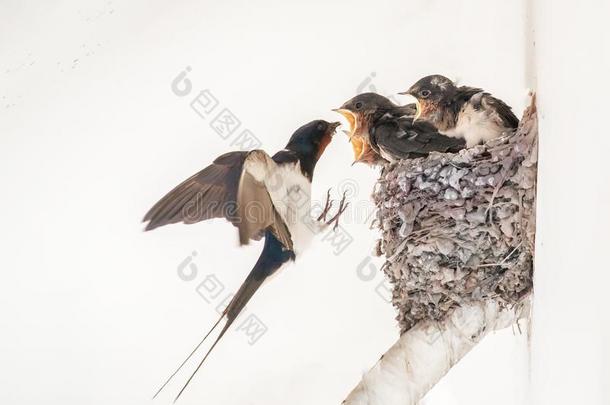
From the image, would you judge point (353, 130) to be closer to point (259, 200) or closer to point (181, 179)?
point (259, 200)

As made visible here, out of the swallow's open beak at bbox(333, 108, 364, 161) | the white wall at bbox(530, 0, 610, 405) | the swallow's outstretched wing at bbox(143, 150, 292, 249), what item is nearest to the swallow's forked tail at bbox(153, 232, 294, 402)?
the swallow's outstretched wing at bbox(143, 150, 292, 249)

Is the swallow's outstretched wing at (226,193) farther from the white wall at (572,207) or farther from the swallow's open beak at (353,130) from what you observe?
the white wall at (572,207)

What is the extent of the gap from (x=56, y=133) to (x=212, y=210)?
17.1 inches

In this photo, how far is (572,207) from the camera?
146cm

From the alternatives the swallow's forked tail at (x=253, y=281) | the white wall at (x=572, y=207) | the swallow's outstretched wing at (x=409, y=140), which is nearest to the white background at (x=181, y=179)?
the swallow's forked tail at (x=253, y=281)

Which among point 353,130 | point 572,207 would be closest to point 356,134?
point 353,130

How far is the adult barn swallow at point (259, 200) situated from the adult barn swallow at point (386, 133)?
95 millimetres

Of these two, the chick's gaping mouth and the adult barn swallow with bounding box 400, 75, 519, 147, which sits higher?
the chick's gaping mouth

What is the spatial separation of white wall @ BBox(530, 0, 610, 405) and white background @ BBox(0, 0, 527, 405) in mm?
420

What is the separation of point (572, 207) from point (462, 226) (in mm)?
456

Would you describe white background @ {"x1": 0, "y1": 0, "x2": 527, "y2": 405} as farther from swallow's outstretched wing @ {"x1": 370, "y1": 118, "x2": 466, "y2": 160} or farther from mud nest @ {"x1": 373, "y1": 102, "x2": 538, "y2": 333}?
mud nest @ {"x1": 373, "y1": 102, "x2": 538, "y2": 333}

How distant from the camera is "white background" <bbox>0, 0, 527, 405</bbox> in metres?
2.02

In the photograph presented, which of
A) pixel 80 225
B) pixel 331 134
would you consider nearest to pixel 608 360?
pixel 331 134

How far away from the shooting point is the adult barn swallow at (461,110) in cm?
197
